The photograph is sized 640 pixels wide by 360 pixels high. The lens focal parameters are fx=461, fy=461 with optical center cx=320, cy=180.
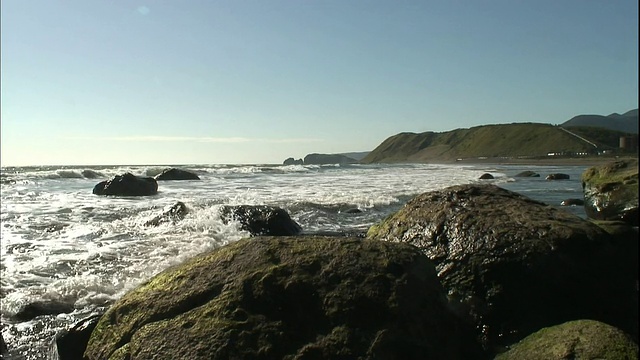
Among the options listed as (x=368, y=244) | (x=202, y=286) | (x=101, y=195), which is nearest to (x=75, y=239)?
(x=202, y=286)

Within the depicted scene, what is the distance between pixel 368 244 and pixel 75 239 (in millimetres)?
9440

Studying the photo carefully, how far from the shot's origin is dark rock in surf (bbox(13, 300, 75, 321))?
6.21 metres

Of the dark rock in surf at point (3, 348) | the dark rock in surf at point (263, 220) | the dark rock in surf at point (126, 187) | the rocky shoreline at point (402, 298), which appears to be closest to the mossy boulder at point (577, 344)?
the rocky shoreline at point (402, 298)

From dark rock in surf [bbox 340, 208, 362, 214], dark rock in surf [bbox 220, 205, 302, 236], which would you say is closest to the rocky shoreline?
dark rock in surf [bbox 220, 205, 302, 236]

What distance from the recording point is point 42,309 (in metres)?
6.41

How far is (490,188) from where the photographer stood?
6406mm

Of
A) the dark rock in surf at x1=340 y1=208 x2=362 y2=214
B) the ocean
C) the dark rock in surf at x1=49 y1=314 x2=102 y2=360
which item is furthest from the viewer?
the dark rock in surf at x1=340 y1=208 x2=362 y2=214

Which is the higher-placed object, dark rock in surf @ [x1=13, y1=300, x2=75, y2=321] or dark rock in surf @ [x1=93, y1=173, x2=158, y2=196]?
dark rock in surf @ [x1=93, y1=173, x2=158, y2=196]

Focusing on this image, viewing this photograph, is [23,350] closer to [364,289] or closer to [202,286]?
[202,286]

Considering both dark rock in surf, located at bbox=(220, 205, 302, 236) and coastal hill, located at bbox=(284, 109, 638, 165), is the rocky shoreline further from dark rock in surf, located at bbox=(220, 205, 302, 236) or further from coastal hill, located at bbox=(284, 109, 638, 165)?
coastal hill, located at bbox=(284, 109, 638, 165)

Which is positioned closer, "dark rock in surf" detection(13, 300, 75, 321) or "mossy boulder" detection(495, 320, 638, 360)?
"mossy boulder" detection(495, 320, 638, 360)

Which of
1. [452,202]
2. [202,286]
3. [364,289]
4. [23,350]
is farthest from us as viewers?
[452,202]

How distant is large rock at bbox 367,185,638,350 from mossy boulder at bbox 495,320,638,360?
17.7 inches

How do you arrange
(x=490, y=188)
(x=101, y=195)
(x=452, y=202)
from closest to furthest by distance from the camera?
(x=452, y=202) → (x=490, y=188) → (x=101, y=195)
